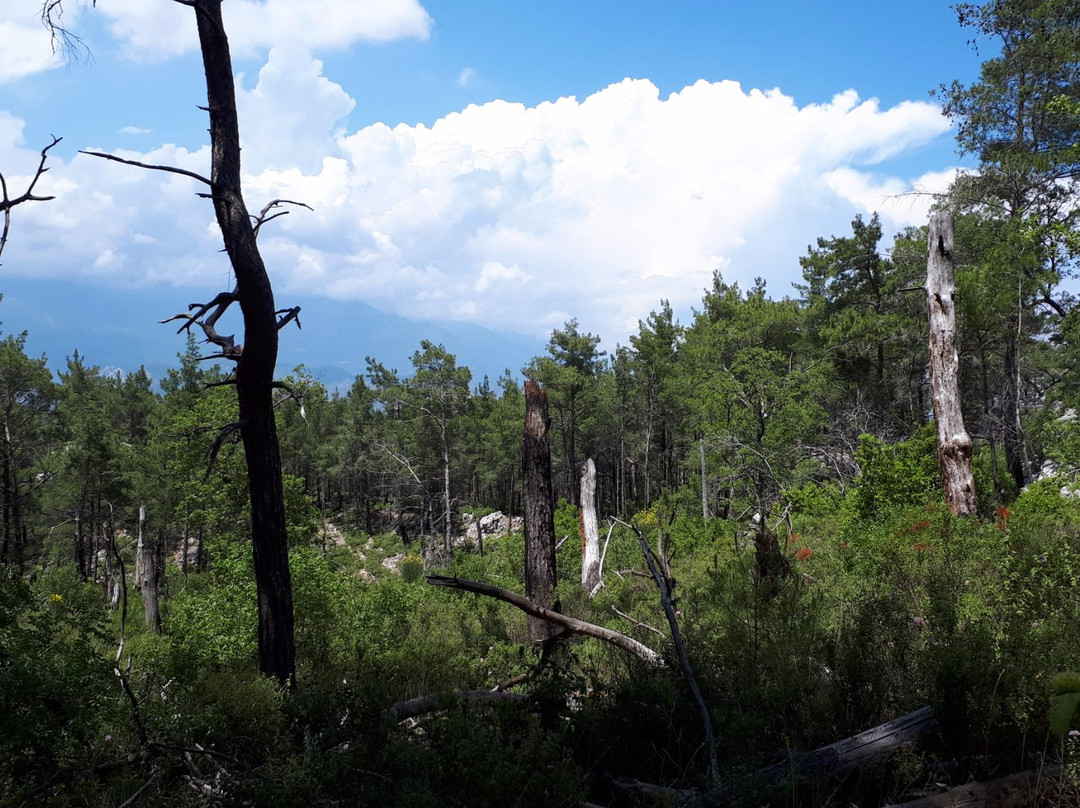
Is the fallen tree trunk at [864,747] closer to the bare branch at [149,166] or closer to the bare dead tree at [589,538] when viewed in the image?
the bare branch at [149,166]

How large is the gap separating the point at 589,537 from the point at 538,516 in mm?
7726

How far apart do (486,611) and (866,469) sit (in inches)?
303

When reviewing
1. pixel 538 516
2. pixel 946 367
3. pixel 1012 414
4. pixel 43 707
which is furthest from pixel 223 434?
pixel 1012 414

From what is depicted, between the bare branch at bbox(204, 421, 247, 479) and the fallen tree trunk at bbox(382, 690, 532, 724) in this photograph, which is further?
the bare branch at bbox(204, 421, 247, 479)

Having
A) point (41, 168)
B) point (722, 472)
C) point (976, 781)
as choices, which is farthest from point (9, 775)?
point (722, 472)

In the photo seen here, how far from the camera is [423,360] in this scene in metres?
29.1

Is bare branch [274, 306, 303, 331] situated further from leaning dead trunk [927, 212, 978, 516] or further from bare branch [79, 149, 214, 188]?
leaning dead trunk [927, 212, 978, 516]

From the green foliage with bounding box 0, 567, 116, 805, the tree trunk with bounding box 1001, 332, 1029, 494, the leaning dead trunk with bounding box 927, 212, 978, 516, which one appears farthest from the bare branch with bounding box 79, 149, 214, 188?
the tree trunk with bounding box 1001, 332, 1029, 494

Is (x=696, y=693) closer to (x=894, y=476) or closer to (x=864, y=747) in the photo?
→ (x=864, y=747)

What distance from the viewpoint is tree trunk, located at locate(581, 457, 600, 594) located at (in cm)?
1444

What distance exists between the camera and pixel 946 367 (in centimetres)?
1077

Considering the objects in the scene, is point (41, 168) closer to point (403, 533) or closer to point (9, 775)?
point (9, 775)

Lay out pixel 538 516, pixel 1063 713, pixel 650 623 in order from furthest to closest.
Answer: pixel 650 623
pixel 538 516
pixel 1063 713

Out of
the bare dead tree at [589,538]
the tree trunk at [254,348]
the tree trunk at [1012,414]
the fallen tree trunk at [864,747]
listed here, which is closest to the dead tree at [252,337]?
the tree trunk at [254,348]
